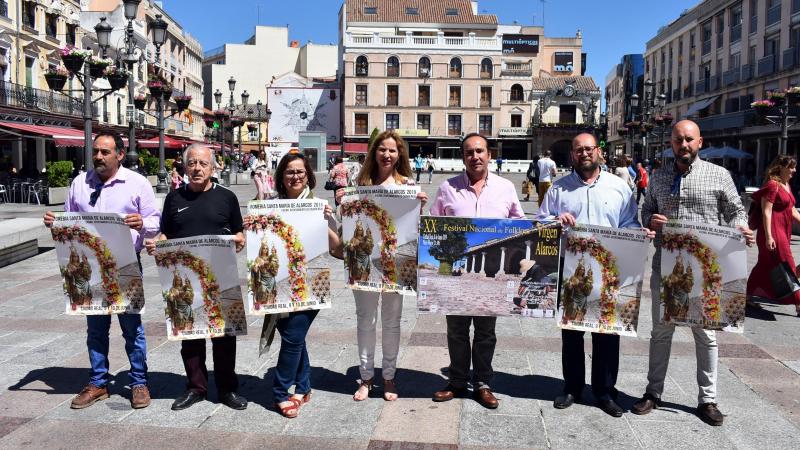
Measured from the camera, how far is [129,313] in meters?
4.50

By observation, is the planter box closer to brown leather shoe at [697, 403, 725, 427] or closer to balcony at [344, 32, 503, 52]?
brown leather shoe at [697, 403, 725, 427]

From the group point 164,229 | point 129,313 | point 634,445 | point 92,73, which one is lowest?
point 634,445

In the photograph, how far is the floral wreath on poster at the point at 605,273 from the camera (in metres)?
4.38

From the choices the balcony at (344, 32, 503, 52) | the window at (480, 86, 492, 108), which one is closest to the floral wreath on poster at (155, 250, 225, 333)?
the balcony at (344, 32, 503, 52)

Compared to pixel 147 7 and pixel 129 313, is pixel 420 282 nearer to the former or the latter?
pixel 129 313

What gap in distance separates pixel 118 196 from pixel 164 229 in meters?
0.37

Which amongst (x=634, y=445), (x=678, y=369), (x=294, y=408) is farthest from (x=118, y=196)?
(x=678, y=369)

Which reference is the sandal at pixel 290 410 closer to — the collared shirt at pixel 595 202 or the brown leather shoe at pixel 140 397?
the brown leather shoe at pixel 140 397

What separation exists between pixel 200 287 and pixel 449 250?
1559mm

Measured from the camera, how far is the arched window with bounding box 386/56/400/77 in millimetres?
63094

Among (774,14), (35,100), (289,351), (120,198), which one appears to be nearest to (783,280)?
(289,351)

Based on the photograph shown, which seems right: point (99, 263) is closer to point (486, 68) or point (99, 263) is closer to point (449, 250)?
point (449, 250)

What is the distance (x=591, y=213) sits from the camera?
4453 mm

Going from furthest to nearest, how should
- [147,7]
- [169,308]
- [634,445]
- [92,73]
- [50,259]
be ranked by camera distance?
[147,7], [92,73], [50,259], [169,308], [634,445]
